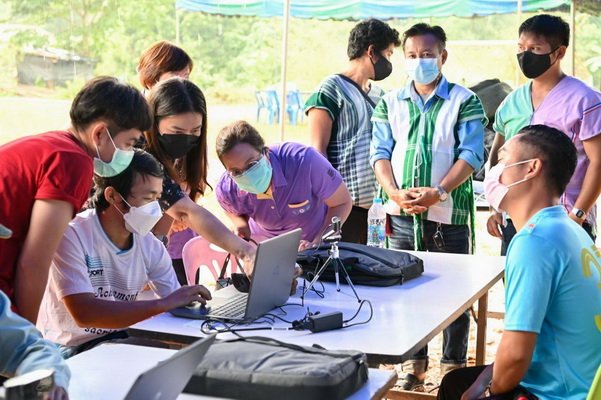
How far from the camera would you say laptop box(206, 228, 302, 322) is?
2779mm

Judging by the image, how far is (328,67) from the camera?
18469 mm

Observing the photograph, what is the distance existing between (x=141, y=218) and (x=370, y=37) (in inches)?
79.9

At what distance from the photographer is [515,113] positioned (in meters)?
4.34

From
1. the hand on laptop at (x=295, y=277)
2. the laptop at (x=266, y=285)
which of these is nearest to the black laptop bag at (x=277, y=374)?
the laptop at (x=266, y=285)

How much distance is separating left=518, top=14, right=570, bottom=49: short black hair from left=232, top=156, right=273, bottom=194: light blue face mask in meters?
1.42

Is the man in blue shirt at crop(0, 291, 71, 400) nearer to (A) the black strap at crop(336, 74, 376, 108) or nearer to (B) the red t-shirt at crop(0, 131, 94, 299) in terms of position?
(B) the red t-shirt at crop(0, 131, 94, 299)

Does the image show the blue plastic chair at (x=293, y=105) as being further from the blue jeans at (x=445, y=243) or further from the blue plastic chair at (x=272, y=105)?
the blue jeans at (x=445, y=243)

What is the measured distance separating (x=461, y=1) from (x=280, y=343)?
833 cm

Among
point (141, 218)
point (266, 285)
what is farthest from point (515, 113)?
point (141, 218)

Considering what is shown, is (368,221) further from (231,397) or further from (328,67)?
(328,67)

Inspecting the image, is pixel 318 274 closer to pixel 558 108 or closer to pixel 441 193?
pixel 441 193

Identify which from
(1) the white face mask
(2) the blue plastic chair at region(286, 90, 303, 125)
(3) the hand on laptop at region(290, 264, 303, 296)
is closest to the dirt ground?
→ (3) the hand on laptop at region(290, 264, 303, 296)

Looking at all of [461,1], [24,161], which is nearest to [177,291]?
[24,161]

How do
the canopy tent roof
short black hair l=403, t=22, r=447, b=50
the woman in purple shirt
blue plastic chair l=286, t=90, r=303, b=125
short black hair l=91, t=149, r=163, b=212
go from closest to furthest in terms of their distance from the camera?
1. short black hair l=91, t=149, r=163, b=212
2. the woman in purple shirt
3. short black hair l=403, t=22, r=447, b=50
4. the canopy tent roof
5. blue plastic chair l=286, t=90, r=303, b=125
